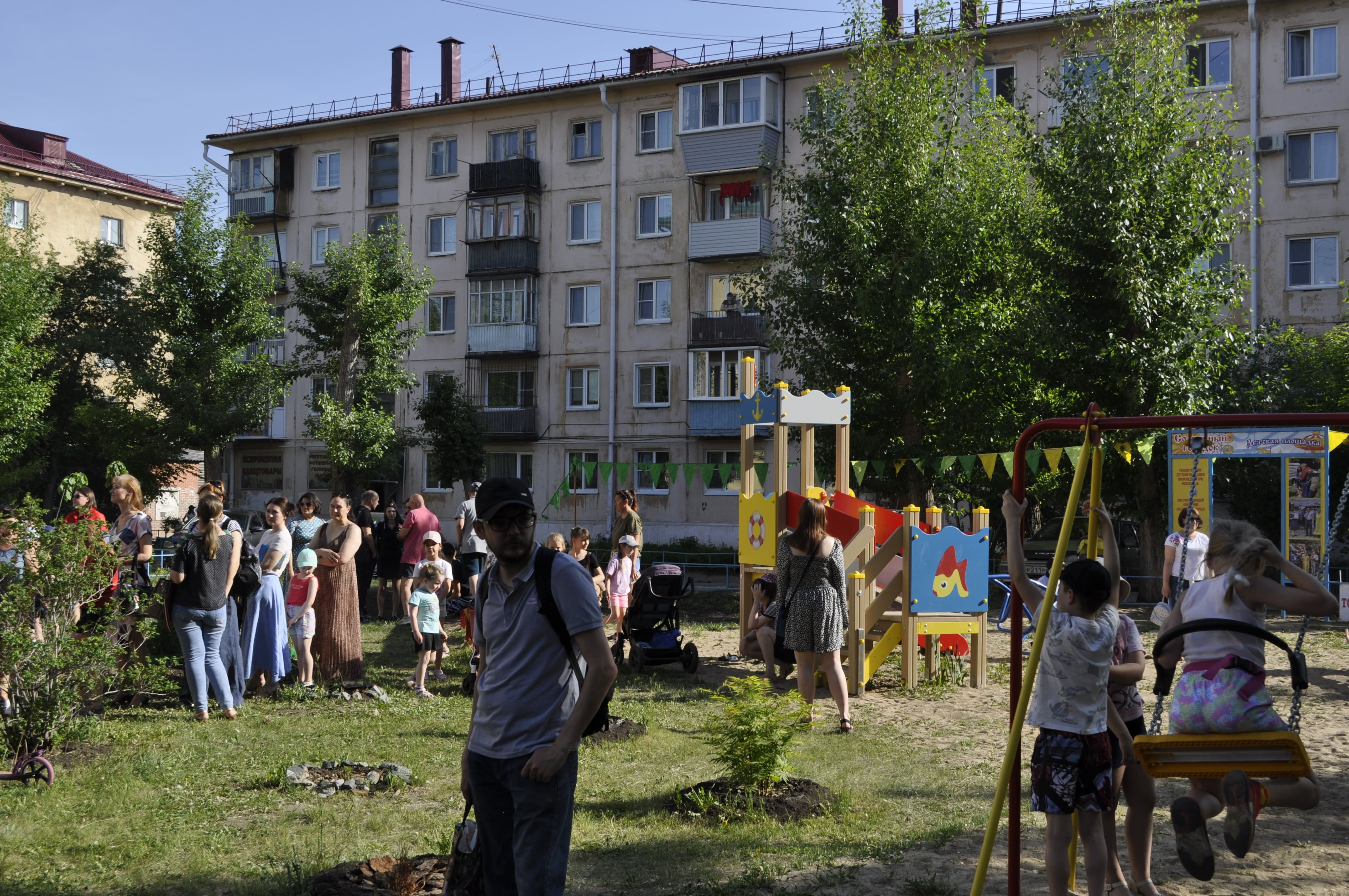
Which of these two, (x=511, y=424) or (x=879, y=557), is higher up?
(x=511, y=424)

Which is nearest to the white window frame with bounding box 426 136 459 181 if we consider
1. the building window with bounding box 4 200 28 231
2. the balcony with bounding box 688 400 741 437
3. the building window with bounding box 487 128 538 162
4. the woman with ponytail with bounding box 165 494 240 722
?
the building window with bounding box 487 128 538 162

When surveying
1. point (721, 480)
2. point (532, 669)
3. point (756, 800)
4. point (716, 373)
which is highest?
point (716, 373)

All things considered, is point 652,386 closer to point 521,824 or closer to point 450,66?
point 450,66

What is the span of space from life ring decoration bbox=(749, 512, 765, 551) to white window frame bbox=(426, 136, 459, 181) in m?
30.4

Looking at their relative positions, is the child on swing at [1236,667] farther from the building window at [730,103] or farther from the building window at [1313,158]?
the building window at [730,103]

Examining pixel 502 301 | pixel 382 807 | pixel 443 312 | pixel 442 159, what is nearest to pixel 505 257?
pixel 502 301

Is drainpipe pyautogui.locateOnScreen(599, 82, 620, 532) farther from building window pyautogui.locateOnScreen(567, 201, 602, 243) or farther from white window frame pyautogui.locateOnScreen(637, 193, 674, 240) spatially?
white window frame pyautogui.locateOnScreen(637, 193, 674, 240)

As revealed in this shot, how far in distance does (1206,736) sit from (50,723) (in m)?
6.90

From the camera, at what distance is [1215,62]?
103 feet

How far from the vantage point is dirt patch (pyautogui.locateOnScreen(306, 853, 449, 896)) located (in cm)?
528

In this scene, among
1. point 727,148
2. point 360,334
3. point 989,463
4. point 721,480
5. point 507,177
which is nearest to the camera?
point 989,463

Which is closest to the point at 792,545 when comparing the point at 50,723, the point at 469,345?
the point at 50,723

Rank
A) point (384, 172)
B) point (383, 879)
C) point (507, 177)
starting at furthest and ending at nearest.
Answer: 1. point (384, 172)
2. point (507, 177)
3. point (383, 879)

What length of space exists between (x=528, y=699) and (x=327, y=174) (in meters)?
42.1
